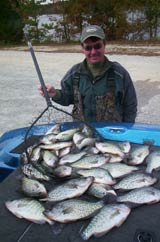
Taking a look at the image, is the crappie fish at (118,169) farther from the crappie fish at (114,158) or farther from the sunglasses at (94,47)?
the sunglasses at (94,47)

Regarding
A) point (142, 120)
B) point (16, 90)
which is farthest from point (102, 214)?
point (16, 90)

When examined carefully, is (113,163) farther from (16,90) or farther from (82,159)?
(16,90)

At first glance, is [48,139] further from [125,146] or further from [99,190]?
[99,190]

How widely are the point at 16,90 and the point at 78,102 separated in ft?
14.5

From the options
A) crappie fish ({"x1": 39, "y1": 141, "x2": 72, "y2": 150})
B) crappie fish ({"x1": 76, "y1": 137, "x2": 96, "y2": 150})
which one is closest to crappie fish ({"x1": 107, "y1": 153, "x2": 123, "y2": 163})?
crappie fish ({"x1": 76, "y1": 137, "x2": 96, "y2": 150})

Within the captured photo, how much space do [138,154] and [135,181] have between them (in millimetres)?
336

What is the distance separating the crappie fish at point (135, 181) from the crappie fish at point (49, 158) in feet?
1.49

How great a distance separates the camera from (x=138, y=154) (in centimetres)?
238

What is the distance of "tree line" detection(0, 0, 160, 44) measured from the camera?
1410cm

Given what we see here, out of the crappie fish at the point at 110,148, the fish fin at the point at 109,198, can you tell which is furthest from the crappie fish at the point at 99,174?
the crappie fish at the point at 110,148

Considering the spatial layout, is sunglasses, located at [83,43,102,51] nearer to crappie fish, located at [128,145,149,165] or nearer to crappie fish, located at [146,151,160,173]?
crappie fish, located at [128,145,149,165]

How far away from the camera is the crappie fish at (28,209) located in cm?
185

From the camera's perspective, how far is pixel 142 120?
555 cm

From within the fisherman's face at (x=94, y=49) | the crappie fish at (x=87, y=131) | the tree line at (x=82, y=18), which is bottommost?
the tree line at (x=82, y=18)
